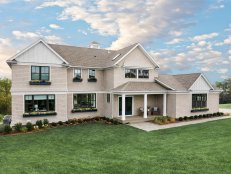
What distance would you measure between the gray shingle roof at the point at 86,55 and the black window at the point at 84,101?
3699 millimetres

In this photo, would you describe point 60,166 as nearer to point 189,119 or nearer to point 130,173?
point 130,173

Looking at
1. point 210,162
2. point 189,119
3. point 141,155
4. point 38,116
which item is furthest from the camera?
point 189,119

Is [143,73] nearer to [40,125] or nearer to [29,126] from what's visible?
[40,125]

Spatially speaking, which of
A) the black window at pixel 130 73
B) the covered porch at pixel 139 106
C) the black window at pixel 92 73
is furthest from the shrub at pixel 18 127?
the black window at pixel 130 73

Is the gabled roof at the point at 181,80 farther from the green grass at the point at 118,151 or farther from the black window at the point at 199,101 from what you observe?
the green grass at the point at 118,151

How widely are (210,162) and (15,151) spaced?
11.6 metres

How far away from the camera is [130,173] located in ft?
31.1

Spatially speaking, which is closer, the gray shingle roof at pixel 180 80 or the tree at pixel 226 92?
the gray shingle roof at pixel 180 80

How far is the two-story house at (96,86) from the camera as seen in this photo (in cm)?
2164

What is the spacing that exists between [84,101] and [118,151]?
13060 mm

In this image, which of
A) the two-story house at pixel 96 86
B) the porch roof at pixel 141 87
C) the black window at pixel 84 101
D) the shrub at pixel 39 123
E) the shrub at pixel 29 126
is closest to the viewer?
the shrub at pixel 29 126

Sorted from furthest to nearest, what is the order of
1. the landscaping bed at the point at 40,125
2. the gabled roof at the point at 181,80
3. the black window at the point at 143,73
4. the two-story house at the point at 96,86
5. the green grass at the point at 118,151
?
1. the black window at the point at 143,73
2. the gabled roof at the point at 181,80
3. the two-story house at the point at 96,86
4. the landscaping bed at the point at 40,125
5. the green grass at the point at 118,151

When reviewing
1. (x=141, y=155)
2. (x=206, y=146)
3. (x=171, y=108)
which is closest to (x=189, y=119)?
(x=171, y=108)

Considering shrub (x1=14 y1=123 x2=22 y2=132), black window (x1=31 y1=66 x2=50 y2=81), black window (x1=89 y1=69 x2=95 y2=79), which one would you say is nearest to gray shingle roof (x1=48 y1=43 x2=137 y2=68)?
black window (x1=89 y1=69 x2=95 y2=79)
